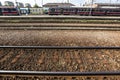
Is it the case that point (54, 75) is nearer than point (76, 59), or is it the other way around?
point (54, 75)

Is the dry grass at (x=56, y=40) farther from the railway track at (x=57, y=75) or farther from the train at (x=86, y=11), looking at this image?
the train at (x=86, y=11)

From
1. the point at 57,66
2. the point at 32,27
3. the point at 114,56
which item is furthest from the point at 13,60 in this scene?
the point at 32,27

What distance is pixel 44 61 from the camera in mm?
5168

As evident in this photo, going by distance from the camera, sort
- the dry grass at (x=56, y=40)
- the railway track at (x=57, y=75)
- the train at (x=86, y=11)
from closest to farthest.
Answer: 1. the railway track at (x=57, y=75)
2. the dry grass at (x=56, y=40)
3. the train at (x=86, y=11)

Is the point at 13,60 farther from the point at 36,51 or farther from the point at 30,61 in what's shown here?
the point at 36,51

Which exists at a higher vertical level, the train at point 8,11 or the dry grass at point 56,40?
the train at point 8,11

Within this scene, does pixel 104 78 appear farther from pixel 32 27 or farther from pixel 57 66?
pixel 32 27

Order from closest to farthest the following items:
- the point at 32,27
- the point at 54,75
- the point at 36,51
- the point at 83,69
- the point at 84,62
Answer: the point at 54,75
the point at 83,69
the point at 84,62
the point at 36,51
the point at 32,27

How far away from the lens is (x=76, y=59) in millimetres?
5363

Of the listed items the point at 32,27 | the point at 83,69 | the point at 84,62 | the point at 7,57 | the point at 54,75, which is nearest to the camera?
the point at 54,75

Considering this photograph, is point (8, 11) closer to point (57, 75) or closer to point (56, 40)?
point (56, 40)

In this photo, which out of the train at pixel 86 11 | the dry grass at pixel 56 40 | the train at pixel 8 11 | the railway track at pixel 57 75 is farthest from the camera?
the train at pixel 86 11

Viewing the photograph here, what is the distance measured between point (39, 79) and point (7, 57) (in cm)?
203

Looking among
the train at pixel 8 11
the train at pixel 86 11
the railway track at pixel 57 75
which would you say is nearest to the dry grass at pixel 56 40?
Answer: the railway track at pixel 57 75
